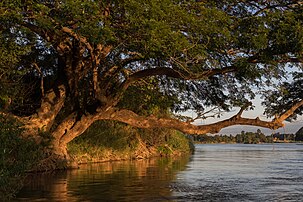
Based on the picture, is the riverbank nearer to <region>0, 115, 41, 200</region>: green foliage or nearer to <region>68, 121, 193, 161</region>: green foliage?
<region>68, 121, 193, 161</region>: green foliage

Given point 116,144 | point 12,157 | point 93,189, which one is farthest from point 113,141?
point 12,157

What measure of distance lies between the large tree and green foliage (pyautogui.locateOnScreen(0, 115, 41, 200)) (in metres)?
5.30

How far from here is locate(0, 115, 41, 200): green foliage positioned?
11.9 meters

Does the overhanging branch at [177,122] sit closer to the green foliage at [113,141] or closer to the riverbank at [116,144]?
the riverbank at [116,144]

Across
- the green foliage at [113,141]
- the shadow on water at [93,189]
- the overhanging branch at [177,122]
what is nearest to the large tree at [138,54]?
the overhanging branch at [177,122]

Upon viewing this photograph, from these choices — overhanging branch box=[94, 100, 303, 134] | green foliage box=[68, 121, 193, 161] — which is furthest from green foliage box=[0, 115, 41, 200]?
green foliage box=[68, 121, 193, 161]

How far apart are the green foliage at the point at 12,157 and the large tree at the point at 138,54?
5.30 m

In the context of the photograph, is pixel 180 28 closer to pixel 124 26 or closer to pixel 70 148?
pixel 124 26

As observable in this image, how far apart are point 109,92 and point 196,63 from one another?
7.52 metres

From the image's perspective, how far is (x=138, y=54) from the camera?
24.6 meters

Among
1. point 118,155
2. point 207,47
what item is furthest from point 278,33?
point 118,155

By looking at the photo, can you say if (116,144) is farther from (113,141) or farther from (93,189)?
(93,189)

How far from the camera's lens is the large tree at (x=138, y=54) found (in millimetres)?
19422

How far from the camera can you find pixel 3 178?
1131 cm
